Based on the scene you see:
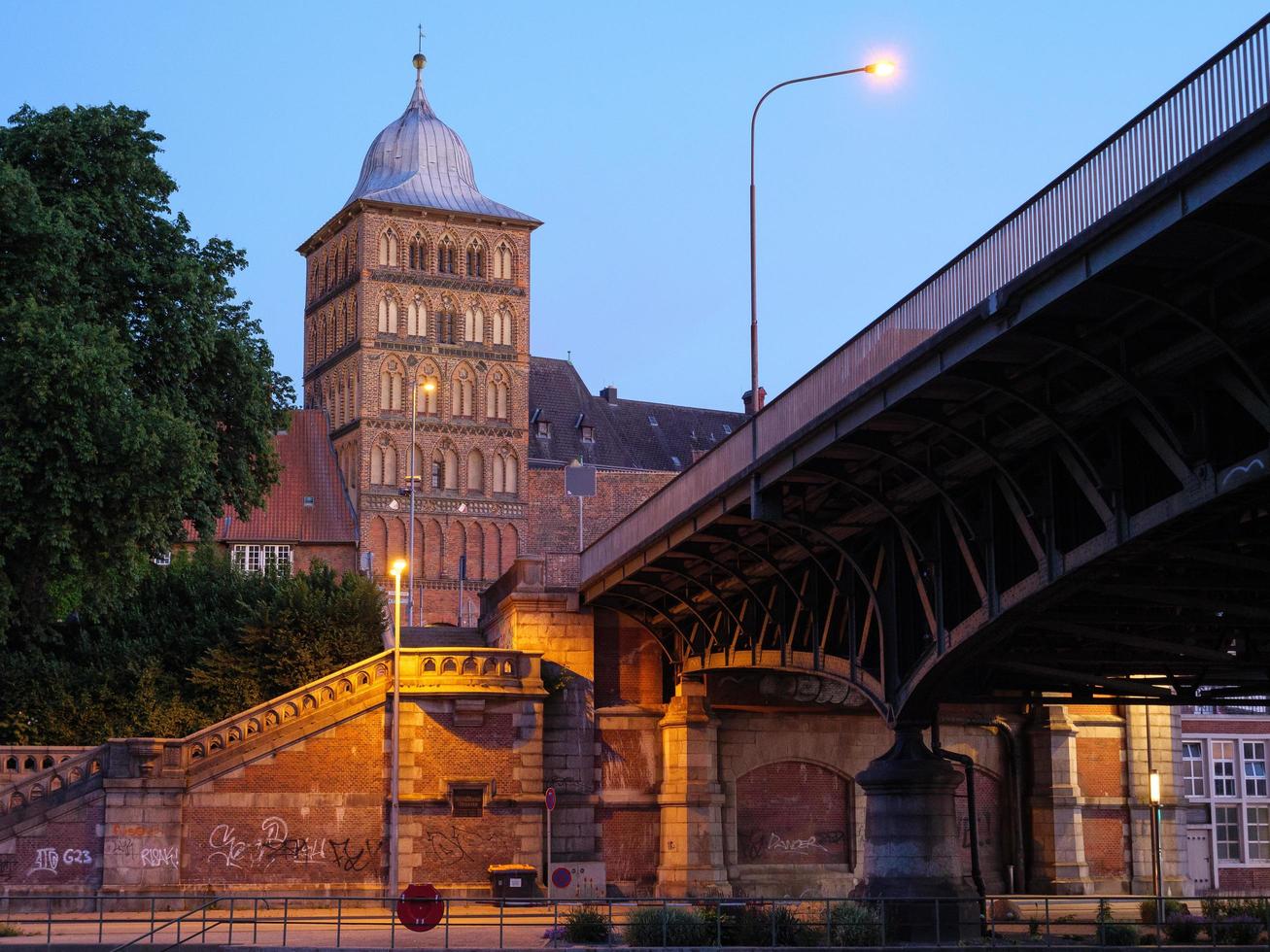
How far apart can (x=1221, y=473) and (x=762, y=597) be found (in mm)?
20526

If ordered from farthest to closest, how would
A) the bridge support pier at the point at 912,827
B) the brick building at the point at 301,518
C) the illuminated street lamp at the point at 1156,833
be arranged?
1. the brick building at the point at 301,518
2. the illuminated street lamp at the point at 1156,833
3. the bridge support pier at the point at 912,827

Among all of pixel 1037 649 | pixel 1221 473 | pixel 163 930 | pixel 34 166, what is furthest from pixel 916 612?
pixel 34 166

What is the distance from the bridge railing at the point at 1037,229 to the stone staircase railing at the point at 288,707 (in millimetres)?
15357

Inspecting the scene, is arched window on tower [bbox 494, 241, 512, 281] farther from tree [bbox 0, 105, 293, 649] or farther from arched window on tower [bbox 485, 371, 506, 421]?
tree [bbox 0, 105, 293, 649]

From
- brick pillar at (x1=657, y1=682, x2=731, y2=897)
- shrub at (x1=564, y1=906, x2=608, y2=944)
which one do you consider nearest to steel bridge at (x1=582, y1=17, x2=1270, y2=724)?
shrub at (x1=564, y1=906, x2=608, y2=944)

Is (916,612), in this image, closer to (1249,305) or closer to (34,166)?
(1249,305)

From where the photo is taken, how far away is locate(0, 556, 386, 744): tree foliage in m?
54.0

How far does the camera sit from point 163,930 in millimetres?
36344

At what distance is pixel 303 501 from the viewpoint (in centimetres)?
10088

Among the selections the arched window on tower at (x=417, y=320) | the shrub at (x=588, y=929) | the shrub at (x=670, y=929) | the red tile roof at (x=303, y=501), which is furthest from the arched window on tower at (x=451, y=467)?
the shrub at (x=670, y=929)

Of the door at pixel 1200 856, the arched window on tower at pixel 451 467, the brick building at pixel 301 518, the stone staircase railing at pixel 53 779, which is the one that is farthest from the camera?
the arched window on tower at pixel 451 467

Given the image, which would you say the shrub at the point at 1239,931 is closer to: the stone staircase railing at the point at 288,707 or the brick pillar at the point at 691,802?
the brick pillar at the point at 691,802

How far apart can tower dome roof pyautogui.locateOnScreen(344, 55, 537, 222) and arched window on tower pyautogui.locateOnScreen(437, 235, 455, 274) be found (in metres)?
1.92

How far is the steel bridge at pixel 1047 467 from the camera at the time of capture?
20469 millimetres
